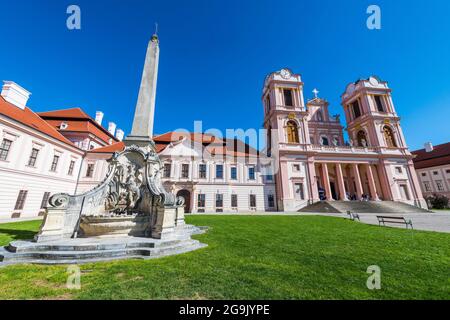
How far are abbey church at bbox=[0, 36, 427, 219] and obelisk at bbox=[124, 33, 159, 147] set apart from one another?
1371 centimetres

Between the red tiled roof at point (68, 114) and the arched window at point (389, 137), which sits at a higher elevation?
the red tiled roof at point (68, 114)

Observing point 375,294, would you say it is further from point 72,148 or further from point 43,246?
point 72,148

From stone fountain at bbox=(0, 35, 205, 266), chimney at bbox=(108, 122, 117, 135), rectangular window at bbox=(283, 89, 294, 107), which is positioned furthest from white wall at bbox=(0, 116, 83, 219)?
rectangular window at bbox=(283, 89, 294, 107)

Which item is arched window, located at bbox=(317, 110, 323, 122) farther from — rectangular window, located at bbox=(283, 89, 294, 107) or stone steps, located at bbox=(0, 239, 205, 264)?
stone steps, located at bbox=(0, 239, 205, 264)

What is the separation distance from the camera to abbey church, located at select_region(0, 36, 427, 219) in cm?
1638

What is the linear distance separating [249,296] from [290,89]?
104 ft

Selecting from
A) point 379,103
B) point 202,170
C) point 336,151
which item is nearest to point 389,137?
point 379,103

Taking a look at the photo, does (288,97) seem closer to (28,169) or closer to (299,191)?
(299,191)

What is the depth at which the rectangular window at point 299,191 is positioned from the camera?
23703 millimetres

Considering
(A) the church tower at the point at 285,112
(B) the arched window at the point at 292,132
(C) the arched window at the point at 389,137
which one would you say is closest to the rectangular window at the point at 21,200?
(A) the church tower at the point at 285,112

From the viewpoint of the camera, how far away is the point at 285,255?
446 centimetres

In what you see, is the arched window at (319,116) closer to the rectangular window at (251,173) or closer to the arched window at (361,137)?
the arched window at (361,137)

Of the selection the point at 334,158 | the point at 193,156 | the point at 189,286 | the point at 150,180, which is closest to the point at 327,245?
the point at 189,286

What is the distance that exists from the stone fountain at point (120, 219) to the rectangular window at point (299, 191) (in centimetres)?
1952
